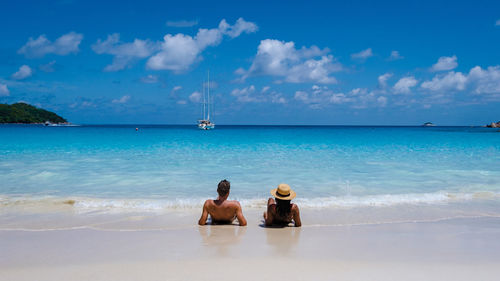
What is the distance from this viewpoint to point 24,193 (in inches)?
379

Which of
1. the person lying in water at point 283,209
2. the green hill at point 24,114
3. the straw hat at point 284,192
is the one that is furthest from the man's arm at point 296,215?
the green hill at point 24,114

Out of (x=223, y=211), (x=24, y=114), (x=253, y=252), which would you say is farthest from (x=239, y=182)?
(x=24, y=114)

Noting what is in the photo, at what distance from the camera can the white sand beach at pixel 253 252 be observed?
4070 mm

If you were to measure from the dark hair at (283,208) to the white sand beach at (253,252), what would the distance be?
0.92 ft

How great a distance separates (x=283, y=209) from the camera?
598 cm

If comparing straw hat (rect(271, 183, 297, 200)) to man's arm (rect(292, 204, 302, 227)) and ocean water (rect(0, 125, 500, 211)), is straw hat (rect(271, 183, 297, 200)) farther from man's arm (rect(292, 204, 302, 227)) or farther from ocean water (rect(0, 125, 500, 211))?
ocean water (rect(0, 125, 500, 211))

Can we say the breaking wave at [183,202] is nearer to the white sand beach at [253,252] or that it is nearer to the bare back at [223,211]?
the white sand beach at [253,252]

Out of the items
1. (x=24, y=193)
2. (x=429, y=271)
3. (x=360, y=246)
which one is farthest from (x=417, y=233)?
(x=24, y=193)

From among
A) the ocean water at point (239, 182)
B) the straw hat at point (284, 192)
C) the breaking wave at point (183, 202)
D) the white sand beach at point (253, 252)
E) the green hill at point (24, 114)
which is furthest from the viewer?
the green hill at point (24, 114)

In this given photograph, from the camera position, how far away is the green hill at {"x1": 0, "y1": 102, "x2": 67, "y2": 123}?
152 metres

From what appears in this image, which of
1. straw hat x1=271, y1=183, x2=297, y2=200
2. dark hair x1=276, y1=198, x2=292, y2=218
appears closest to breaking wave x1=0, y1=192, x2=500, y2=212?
dark hair x1=276, y1=198, x2=292, y2=218

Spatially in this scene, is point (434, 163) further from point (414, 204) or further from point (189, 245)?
point (189, 245)

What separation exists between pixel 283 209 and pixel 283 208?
0.06 ft

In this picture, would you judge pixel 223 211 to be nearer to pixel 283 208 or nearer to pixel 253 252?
pixel 283 208
